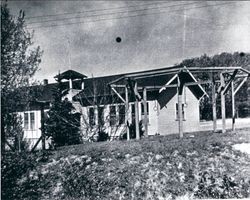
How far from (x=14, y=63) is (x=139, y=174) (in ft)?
16.6

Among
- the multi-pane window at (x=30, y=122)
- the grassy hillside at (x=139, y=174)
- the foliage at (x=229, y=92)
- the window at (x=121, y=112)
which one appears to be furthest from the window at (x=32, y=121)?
the foliage at (x=229, y=92)

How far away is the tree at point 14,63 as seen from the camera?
895 centimetres

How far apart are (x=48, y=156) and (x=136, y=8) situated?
273 inches

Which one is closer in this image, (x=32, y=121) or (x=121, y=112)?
(x=121, y=112)

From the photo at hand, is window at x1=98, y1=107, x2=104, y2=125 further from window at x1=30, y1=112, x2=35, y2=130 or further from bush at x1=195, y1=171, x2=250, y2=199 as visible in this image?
bush at x1=195, y1=171, x2=250, y2=199

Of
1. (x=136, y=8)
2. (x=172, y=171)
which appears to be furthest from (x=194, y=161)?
(x=136, y=8)

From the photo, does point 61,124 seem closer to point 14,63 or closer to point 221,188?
point 14,63

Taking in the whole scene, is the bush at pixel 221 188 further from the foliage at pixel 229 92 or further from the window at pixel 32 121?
the foliage at pixel 229 92

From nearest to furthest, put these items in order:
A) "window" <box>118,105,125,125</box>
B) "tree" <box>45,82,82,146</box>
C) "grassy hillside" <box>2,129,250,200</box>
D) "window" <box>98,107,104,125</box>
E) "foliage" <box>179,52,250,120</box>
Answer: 1. "grassy hillside" <box>2,129,250,200</box>
2. "tree" <box>45,82,82,146</box>
3. "window" <box>98,107,104,125</box>
4. "window" <box>118,105,125,125</box>
5. "foliage" <box>179,52,250,120</box>

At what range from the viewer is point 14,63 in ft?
32.6

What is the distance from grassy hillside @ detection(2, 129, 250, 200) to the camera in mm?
8883

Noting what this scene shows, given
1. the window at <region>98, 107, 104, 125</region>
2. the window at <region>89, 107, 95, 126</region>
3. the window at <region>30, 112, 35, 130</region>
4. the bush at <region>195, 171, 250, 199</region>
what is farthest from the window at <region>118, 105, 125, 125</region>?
the bush at <region>195, 171, 250, 199</region>

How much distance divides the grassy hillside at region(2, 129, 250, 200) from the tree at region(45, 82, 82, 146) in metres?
5.87

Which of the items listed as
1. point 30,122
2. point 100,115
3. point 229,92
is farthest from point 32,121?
point 229,92
